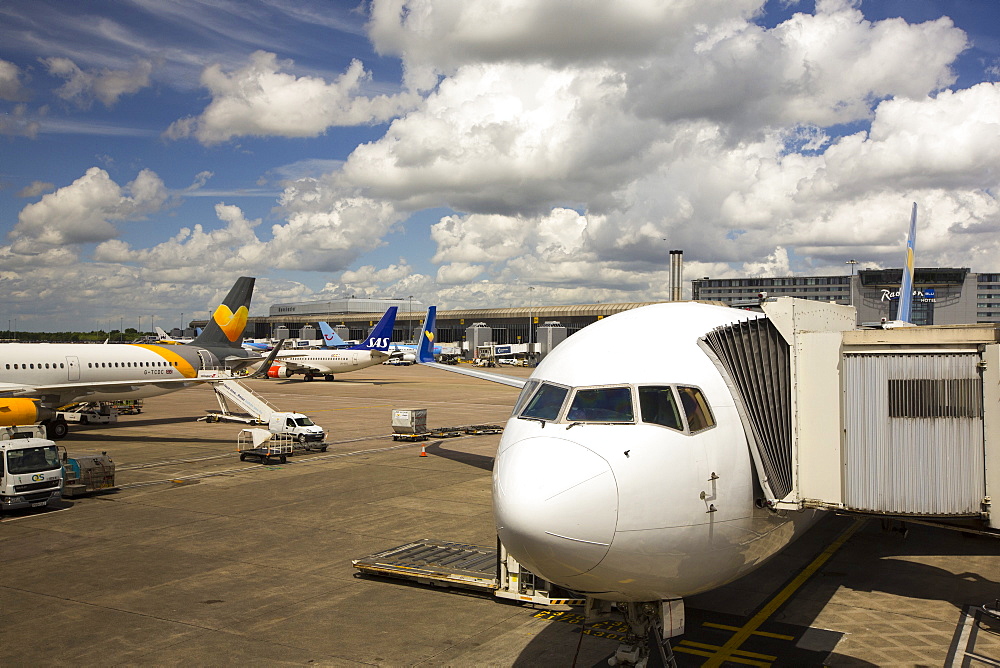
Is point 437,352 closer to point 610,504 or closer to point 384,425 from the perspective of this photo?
point 384,425

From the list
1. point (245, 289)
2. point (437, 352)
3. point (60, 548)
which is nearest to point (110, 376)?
point (245, 289)

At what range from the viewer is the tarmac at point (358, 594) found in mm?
11625

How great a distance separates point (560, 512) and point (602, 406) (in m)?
1.61

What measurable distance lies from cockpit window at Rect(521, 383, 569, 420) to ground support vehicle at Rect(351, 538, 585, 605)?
4002 mm

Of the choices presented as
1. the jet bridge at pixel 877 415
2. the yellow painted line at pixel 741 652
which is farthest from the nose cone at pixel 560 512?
the yellow painted line at pixel 741 652

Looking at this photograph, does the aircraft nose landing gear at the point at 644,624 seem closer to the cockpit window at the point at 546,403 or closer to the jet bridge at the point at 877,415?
the jet bridge at the point at 877,415

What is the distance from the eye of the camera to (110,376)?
Answer: 3988 centimetres

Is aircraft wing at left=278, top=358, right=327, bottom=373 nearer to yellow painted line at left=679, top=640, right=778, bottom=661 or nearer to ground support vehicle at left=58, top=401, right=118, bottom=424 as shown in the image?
ground support vehicle at left=58, top=401, right=118, bottom=424

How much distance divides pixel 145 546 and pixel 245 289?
3581 cm

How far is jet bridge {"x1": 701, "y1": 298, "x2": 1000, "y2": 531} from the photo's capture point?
995 centimetres

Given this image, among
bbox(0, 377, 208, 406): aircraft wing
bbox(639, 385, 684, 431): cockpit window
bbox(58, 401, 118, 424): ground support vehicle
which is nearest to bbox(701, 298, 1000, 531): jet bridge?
bbox(639, 385, 684, 431): cockpit window

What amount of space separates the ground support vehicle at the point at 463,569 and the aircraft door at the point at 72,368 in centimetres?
2938

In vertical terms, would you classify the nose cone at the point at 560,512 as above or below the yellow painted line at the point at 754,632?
above

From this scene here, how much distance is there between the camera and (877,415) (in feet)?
33.5
